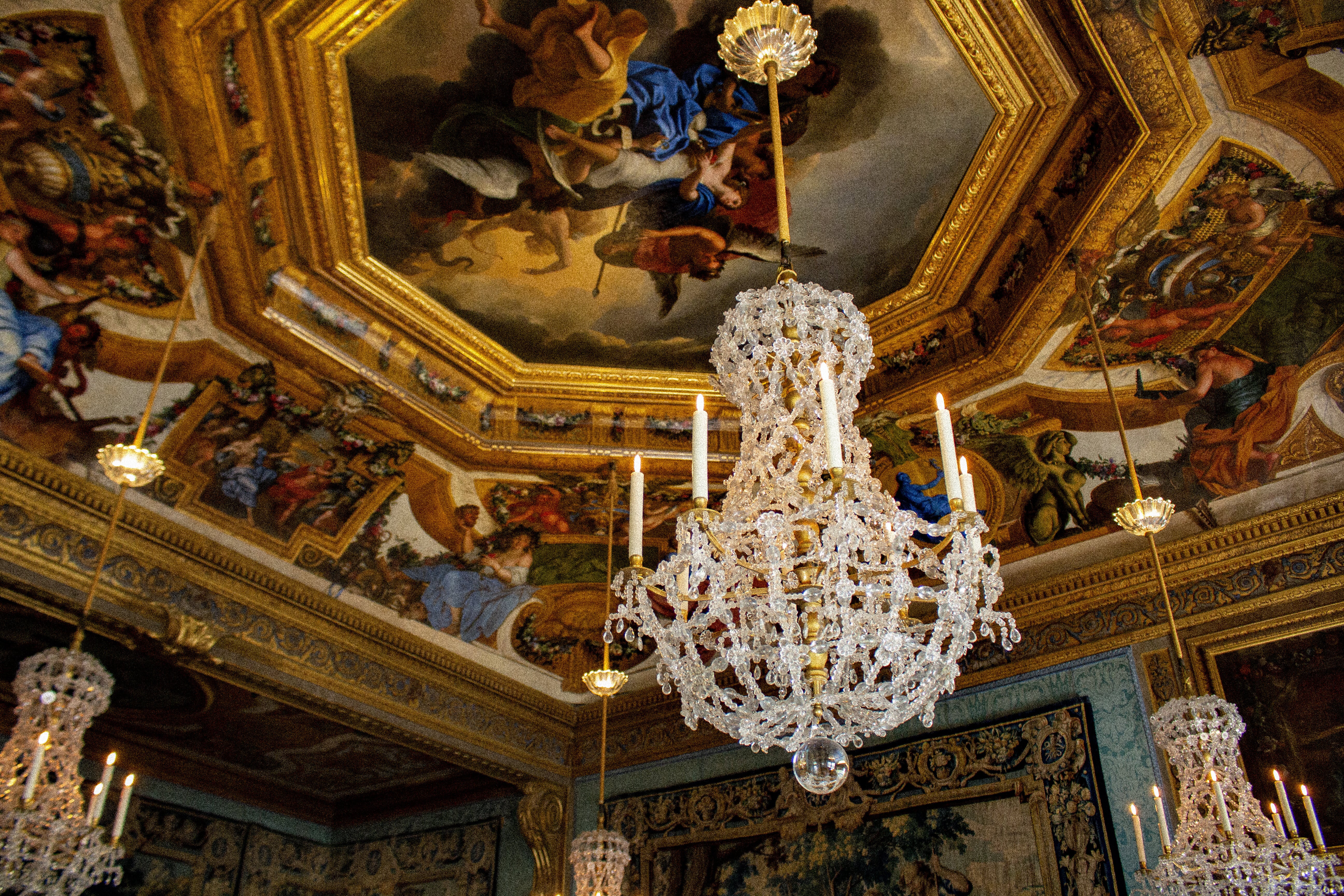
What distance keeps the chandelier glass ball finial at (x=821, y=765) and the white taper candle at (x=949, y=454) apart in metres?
1.06

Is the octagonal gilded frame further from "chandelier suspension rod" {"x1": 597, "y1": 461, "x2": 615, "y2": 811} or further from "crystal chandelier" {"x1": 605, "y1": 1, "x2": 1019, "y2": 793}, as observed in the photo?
"crystal chandelier" {"x1": 605, "y1": 1, "x2": 1019, "y2": 793}

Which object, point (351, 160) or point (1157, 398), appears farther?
point (1157, 398)

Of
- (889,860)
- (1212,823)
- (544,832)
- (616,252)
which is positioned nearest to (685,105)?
(616,252)

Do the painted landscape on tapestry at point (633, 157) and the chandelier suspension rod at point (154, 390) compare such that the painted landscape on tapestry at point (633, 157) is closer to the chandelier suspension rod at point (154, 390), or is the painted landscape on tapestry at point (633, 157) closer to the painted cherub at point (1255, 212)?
the chandelier suspension rod at point (154, 390)

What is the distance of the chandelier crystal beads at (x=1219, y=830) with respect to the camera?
493 centimetres

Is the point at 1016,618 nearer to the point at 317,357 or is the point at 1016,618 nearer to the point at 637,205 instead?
the point at 637,205

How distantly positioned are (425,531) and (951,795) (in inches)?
190

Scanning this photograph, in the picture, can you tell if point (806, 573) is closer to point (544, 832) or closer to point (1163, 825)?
point (1163, 825)

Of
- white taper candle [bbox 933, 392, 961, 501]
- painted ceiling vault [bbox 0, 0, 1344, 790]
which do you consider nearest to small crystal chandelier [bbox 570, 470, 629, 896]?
painted ceiling vault [bbox 0, 0, 1344, 790]

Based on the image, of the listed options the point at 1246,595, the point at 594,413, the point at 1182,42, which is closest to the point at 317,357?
the point at 594,413

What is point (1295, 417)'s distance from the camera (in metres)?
6.82

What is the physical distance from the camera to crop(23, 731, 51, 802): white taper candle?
4836 mm

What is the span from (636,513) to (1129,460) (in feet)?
11.2

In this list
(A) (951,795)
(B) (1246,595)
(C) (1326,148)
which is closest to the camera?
(C) (1326,148)
